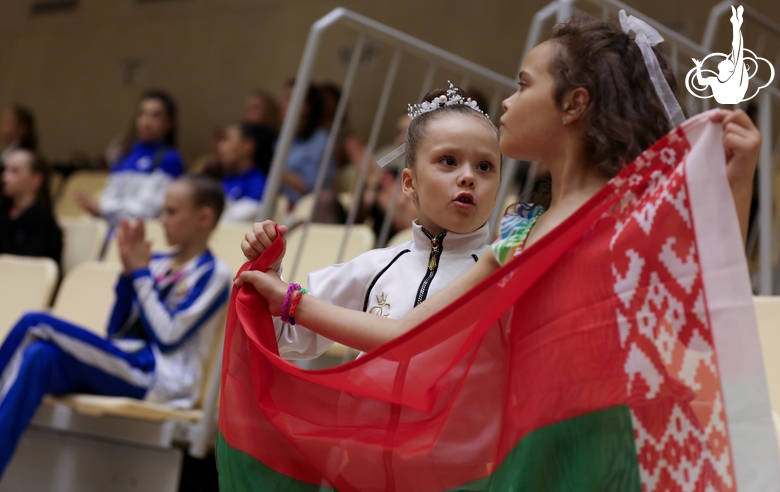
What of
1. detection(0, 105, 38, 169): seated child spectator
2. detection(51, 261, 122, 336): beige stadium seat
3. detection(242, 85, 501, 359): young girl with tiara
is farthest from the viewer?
detection(0, 105, 38, 169): seated child spectator

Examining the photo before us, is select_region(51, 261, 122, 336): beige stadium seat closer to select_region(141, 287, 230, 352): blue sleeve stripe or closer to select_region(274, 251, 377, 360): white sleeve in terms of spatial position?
select_region(141, 287, 230, 352): blue sleeve stripe

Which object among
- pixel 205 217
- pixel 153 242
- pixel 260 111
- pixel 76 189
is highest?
pixel 260 111

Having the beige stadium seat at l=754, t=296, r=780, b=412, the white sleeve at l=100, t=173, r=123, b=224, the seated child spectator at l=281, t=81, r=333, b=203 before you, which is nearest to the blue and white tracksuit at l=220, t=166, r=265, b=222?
the seated child spectator at l=281, t=81, r=333, b=203

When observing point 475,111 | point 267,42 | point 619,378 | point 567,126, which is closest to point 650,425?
point 619,378

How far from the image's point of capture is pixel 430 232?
5.49 ft

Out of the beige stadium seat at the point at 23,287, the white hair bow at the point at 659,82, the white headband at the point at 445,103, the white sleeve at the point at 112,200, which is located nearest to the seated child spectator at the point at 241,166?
the white sleeve at the point at 112,200

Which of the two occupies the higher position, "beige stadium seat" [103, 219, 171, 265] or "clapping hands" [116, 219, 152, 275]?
"beige stadium seat" [103, 219, 171, 265]

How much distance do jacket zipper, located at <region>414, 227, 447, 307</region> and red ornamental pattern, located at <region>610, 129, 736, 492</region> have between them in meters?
0.45

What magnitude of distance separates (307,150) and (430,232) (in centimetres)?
306

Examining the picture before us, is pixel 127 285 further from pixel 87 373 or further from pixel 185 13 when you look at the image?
pixel 185 13

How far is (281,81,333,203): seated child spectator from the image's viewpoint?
4.56m

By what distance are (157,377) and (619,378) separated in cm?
218

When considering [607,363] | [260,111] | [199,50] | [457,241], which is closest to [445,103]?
[457,241]

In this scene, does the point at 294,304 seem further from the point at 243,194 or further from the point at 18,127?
the point at 18,127
